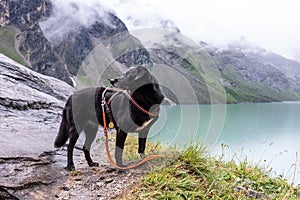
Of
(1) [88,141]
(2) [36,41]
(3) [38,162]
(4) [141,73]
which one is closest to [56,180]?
(3) [38,162]

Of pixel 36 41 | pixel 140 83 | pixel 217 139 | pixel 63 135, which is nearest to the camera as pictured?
pixel 140 83

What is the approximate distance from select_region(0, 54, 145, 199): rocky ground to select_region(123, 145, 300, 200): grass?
503 millimetres

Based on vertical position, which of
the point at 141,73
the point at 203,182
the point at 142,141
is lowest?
the point at 142,141

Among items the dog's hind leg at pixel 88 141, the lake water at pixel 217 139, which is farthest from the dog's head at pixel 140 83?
the dog's hind leg at pixel 88 141

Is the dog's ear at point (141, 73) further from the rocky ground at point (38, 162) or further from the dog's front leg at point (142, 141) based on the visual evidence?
the rocky ground at point (38, 162)

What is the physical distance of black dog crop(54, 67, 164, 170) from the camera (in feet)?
16.8

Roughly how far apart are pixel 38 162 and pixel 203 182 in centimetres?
325

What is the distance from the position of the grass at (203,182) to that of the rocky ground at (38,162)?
1.65ft

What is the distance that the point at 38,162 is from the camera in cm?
554

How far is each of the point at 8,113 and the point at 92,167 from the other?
10.4 ft

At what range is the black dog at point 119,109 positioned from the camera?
202 inches

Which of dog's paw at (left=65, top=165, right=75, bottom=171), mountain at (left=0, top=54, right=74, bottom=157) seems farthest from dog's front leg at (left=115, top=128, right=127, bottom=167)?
mountain at (left=0, top=54, right=74, bottom=157)

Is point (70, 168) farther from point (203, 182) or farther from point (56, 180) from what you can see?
point (203, 182)

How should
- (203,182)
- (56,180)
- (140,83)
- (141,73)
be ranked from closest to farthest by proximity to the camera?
(203,182) → (141,73) → (140,83) → (56,180)
